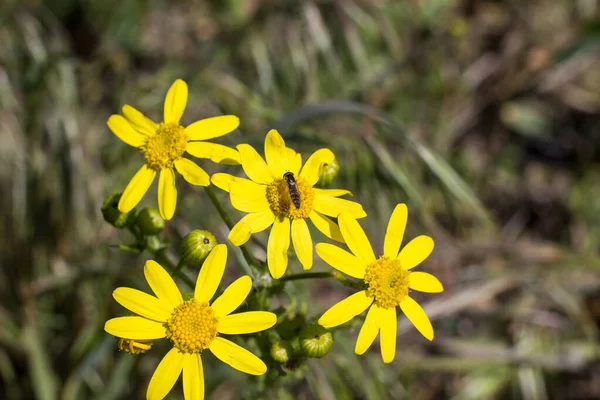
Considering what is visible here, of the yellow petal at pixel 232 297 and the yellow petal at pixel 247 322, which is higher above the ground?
the yellow petal at pixel 232 297

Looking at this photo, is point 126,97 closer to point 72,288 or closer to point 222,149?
point 72,288

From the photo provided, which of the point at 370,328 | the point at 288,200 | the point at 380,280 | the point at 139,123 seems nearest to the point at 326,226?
the point at 288,200

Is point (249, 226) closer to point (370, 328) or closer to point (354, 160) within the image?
point (370, 328)

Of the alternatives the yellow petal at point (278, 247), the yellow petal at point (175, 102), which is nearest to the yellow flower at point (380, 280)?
the yellow petal at point (278, 247)

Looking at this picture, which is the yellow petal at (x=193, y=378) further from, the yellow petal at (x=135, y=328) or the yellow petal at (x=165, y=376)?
the yellow petal at (x=135, y=328)

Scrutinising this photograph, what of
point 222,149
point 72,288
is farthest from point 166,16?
point 222,149
